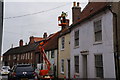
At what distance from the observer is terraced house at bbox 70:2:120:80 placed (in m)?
10.0

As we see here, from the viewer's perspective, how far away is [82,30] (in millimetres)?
14688

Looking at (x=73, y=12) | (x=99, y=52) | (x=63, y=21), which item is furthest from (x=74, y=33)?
(x=63, y=21)

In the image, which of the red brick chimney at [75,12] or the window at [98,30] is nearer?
the window at [98,30]

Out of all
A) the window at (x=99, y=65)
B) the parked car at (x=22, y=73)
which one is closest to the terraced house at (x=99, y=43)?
the window at (x=99, y=65)

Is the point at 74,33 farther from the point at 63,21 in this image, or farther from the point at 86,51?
the point at 63,21

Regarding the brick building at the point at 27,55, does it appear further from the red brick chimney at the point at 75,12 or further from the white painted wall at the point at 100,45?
the white painted wall at the point at 100,45

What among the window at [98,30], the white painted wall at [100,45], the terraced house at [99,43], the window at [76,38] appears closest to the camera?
the terraced house at [99,43]

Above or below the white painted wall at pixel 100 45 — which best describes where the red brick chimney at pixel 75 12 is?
above

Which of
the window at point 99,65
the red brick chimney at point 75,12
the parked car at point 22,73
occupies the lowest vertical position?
the parked car at point 22,73

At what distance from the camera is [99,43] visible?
11.6 metres

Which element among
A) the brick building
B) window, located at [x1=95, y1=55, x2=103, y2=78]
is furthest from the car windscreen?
the brick building

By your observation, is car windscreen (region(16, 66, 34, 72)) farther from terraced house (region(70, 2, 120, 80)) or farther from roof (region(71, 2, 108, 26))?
roof (region(71, 2, 108, 26))

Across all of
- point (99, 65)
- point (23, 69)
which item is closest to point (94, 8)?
point (99, 65)

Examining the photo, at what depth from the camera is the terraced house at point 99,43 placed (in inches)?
394
